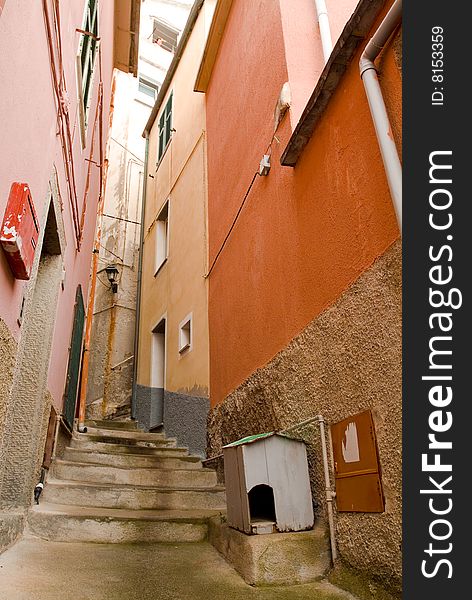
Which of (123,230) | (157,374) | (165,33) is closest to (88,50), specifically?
(157,374)

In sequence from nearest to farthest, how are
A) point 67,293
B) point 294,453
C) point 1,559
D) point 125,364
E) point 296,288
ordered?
Answer: point 1,559 → point 294,453 → point 296,288 → point 67,293 → point 125,364

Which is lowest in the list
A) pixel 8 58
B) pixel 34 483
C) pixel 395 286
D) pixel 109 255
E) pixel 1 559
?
pixel 1 559

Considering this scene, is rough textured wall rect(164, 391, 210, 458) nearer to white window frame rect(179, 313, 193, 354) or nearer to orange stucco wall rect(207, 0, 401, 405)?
orange stucco wall rect(207, 0, 401, 405)

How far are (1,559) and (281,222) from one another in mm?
3026

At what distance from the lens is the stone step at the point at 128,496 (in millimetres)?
3957

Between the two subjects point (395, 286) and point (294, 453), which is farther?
point (294, 453)

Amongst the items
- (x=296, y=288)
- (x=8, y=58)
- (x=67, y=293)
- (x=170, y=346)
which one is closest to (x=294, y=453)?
(x=296, y=288)

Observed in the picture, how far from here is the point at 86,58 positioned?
487 centimetres

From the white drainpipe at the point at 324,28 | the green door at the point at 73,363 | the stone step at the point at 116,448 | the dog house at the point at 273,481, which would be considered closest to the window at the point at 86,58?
the green door at the point at 73,363

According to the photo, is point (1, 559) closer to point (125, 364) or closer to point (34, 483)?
point (34, 483)

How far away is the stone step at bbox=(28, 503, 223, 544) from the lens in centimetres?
341

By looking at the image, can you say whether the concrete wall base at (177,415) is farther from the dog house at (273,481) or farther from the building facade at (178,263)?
the dog house at (273,481)

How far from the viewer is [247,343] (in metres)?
4.52

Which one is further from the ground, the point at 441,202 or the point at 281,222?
the point at 281,222
